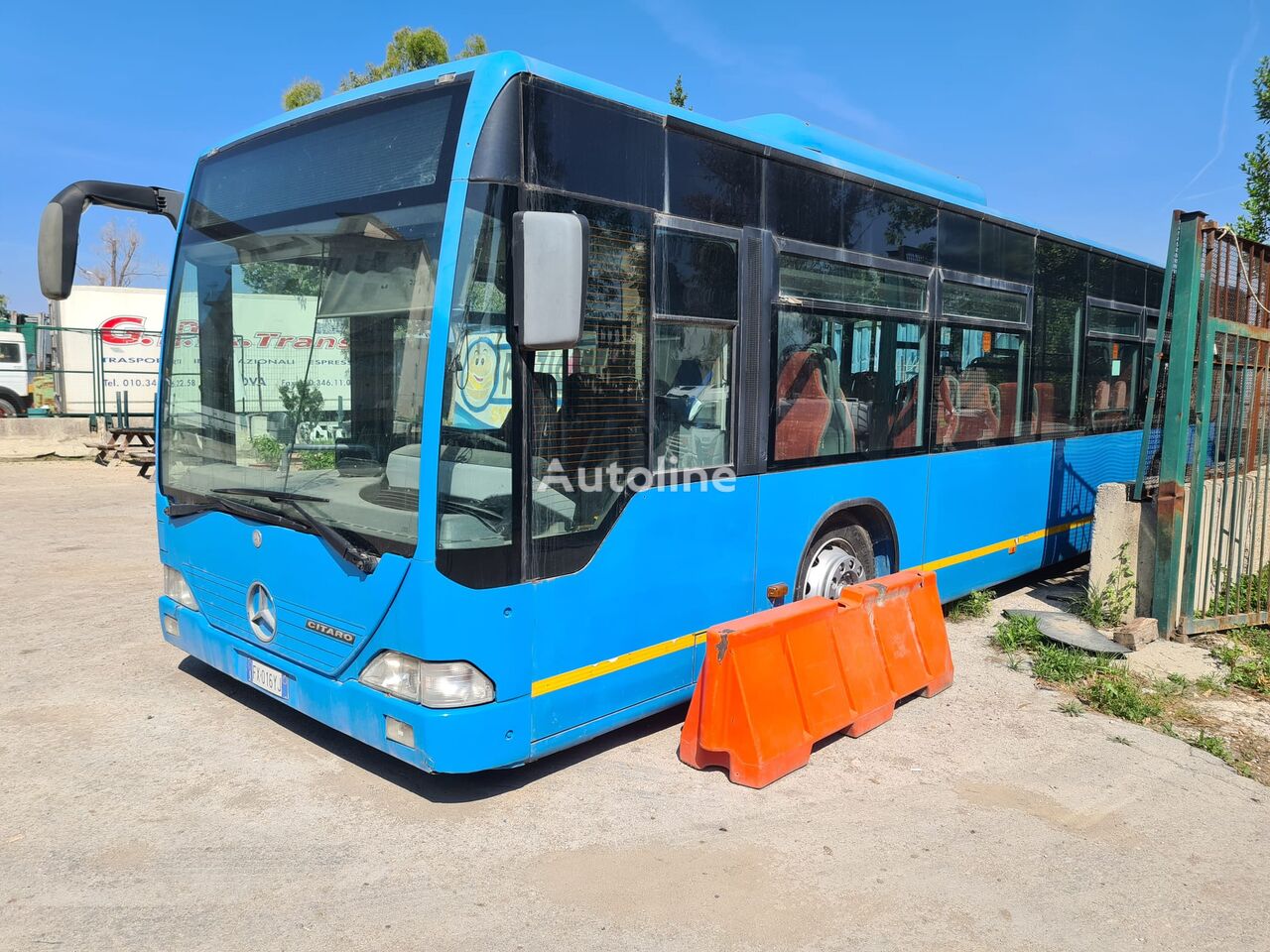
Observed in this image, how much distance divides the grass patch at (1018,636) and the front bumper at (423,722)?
4200 mm

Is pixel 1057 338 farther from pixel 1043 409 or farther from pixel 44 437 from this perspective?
pixel 44 437

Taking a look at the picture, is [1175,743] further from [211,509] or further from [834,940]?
[211,509]

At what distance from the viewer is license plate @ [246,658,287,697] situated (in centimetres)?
431

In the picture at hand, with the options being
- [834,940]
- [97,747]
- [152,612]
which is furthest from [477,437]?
[152,612]

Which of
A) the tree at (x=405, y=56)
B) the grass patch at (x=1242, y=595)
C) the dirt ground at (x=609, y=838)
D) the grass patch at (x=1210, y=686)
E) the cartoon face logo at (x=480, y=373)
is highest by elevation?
the tree at (x=405, y=56)

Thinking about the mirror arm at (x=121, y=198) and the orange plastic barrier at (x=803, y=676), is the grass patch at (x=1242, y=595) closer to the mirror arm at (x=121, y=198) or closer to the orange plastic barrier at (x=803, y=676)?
the orange plastic barrier at (x=803, y=676)

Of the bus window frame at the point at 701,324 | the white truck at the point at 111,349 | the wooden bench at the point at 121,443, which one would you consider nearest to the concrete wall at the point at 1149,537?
the bus window frame at the point at 701,324

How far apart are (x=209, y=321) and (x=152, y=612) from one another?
3.36 metres

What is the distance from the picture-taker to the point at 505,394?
3686 mm

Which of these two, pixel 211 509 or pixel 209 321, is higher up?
pixel 209 321

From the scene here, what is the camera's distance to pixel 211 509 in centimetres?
461

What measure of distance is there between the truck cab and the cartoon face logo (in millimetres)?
23620

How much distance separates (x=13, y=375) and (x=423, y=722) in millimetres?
24481

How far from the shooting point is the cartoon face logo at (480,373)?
361 cm
